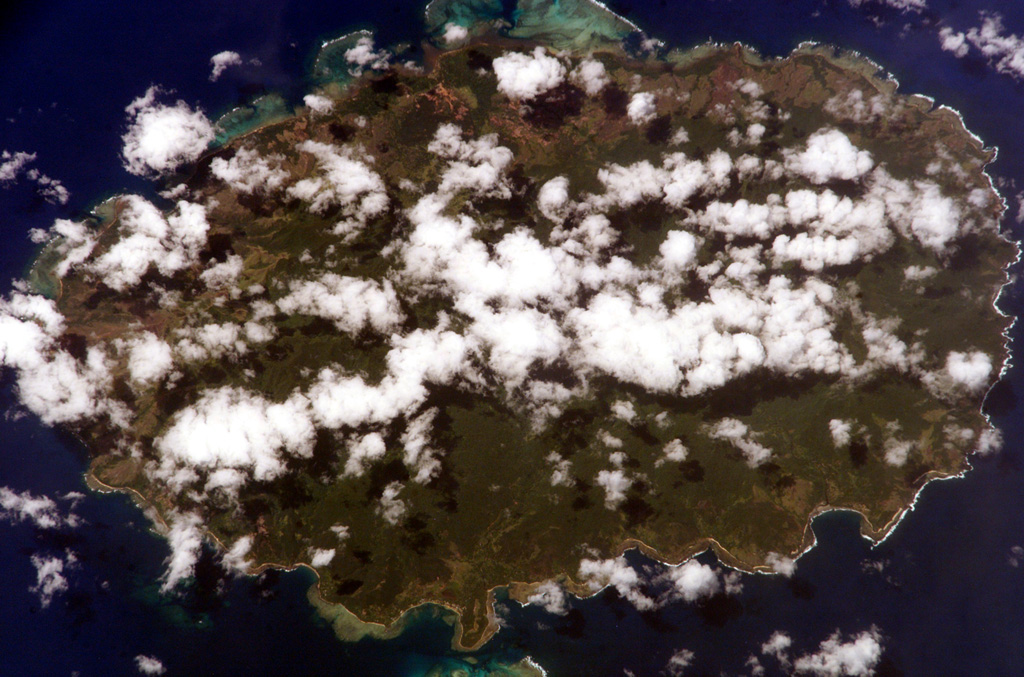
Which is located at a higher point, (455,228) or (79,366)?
(455,228)

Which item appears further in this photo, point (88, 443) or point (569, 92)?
point (569, 92)

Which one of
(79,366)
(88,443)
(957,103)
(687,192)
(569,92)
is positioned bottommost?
(88,443)

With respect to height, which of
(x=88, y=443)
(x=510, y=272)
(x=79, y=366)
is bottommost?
(x=88, y=443)

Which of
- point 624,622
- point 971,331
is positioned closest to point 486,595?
point 624,622

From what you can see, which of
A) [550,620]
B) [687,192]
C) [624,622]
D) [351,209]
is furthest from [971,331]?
[351,209]

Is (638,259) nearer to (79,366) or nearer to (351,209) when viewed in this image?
(351,209)

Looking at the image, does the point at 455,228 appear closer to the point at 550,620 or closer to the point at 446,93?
the point at 446,93
